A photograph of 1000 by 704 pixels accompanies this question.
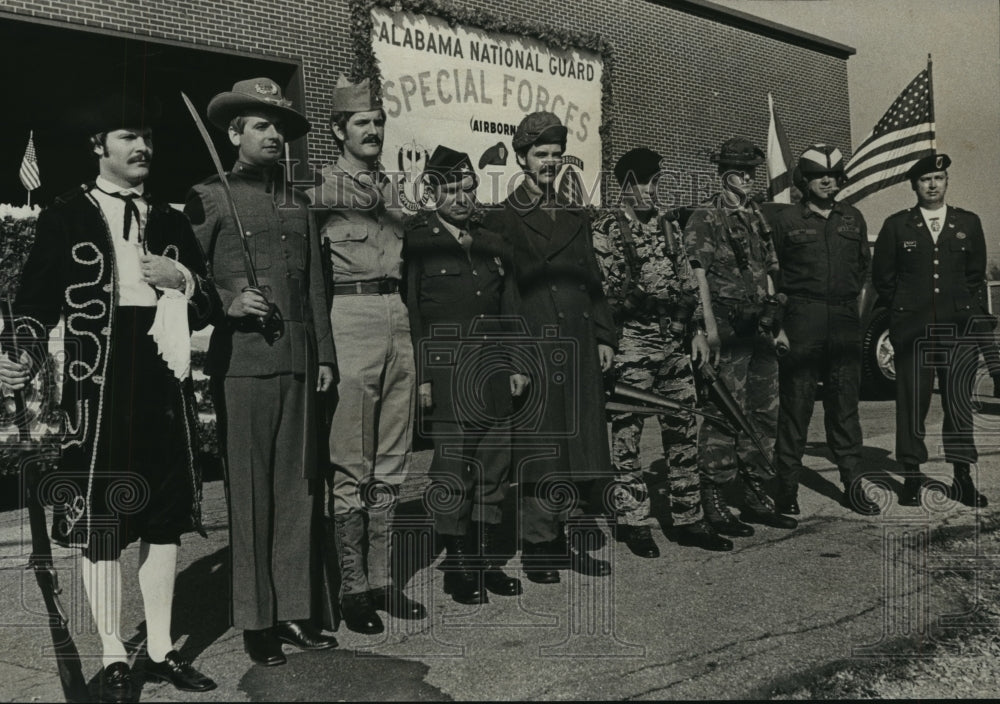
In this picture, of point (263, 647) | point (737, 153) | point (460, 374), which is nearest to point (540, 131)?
point (460, 374)

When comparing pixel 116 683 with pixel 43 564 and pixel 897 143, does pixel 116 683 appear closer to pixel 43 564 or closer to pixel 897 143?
pixel 43 564

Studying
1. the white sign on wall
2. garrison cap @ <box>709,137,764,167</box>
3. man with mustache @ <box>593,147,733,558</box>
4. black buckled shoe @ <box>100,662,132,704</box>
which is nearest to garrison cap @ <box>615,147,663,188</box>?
man with mustache @ <box>593,147,733,558</box>

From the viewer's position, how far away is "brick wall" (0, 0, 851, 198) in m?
10.7

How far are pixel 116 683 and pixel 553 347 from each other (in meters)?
2.43

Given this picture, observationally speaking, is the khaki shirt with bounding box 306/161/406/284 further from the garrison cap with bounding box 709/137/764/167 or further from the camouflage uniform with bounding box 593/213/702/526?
the garrison cap with bounding box 709/137/764/167

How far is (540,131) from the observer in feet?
15.3

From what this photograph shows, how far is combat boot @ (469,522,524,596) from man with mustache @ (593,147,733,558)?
0.83m

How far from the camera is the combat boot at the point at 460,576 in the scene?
430 cm

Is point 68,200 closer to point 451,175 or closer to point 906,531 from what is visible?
point 451,175

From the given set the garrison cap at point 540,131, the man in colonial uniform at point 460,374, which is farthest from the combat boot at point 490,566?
the garrison cap at point 540,131

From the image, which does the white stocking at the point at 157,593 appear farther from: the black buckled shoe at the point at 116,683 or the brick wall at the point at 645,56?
the brick wall at the point at 645,56

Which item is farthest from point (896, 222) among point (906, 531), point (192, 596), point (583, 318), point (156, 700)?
point (156, 700)

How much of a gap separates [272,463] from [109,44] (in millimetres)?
8428

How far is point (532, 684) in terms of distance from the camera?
131 inches
